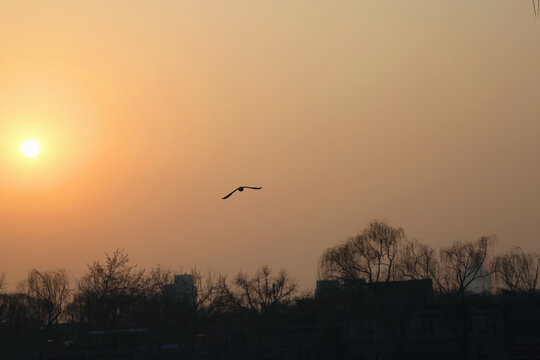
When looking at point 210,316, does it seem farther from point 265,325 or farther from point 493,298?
point 493,298

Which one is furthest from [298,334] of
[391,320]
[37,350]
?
[37,350]

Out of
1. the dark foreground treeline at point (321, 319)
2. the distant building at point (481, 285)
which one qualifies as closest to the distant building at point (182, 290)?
the dark foreground treeline at point (321, 319)

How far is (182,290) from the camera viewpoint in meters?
104

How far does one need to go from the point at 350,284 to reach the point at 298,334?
12223 millimetres

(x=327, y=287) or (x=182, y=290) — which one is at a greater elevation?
(x=182, y=290)

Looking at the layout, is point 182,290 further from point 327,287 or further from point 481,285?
point 481,285

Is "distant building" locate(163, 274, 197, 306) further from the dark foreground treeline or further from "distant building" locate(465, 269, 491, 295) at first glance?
"distant building" locate(465, 269, 491, 295)

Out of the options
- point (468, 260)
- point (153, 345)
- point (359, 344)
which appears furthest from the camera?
point (468, 260)

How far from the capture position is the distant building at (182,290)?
92450 mm

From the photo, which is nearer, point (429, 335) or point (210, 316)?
point (429, 335)

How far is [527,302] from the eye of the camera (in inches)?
3265

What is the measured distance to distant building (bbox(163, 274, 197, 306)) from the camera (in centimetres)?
9245

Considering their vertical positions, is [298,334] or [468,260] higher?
[468,260]

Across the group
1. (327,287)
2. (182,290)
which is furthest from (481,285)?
(182,290)
